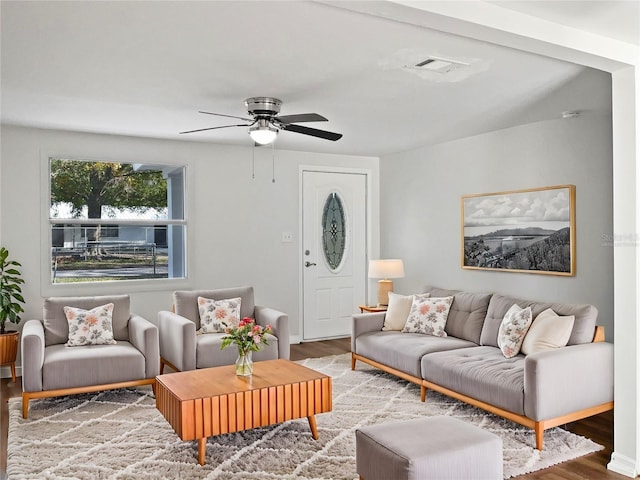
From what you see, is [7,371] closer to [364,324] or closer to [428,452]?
[364,324]

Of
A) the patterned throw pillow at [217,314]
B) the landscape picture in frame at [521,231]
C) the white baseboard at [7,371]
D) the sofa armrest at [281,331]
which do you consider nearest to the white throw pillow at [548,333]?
the landscape picture in frame at [521,231]

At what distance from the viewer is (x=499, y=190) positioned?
5305 millimetres

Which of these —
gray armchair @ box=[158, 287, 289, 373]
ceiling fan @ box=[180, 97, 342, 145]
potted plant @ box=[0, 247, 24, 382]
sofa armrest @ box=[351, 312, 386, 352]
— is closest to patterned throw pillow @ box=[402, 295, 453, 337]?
sofa armrest @ box=[351, 312, 386, 352]

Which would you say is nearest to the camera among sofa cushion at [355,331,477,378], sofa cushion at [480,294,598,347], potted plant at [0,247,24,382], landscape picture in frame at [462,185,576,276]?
sofa cushion at [480,294,598,347]

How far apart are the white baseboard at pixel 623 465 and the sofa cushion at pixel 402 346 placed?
1.55 m

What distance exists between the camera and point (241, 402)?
342 centimetres

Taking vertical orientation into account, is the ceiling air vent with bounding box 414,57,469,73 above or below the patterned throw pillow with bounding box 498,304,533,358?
above

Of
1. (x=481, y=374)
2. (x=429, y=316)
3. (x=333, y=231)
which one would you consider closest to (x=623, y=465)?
(x=481, y=374)

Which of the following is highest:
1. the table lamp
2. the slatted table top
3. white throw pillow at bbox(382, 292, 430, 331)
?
the table lamp

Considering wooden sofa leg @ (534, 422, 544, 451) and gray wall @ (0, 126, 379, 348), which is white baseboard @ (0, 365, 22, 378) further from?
wooden sofa leg @ (534, 422, 544, 451)

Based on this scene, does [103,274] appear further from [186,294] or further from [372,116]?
[372,116]

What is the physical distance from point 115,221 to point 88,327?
4.44 feet

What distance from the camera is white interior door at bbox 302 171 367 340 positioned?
678 centimetres

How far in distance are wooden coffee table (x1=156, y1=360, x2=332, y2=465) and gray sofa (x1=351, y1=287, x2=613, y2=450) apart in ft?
3.39
